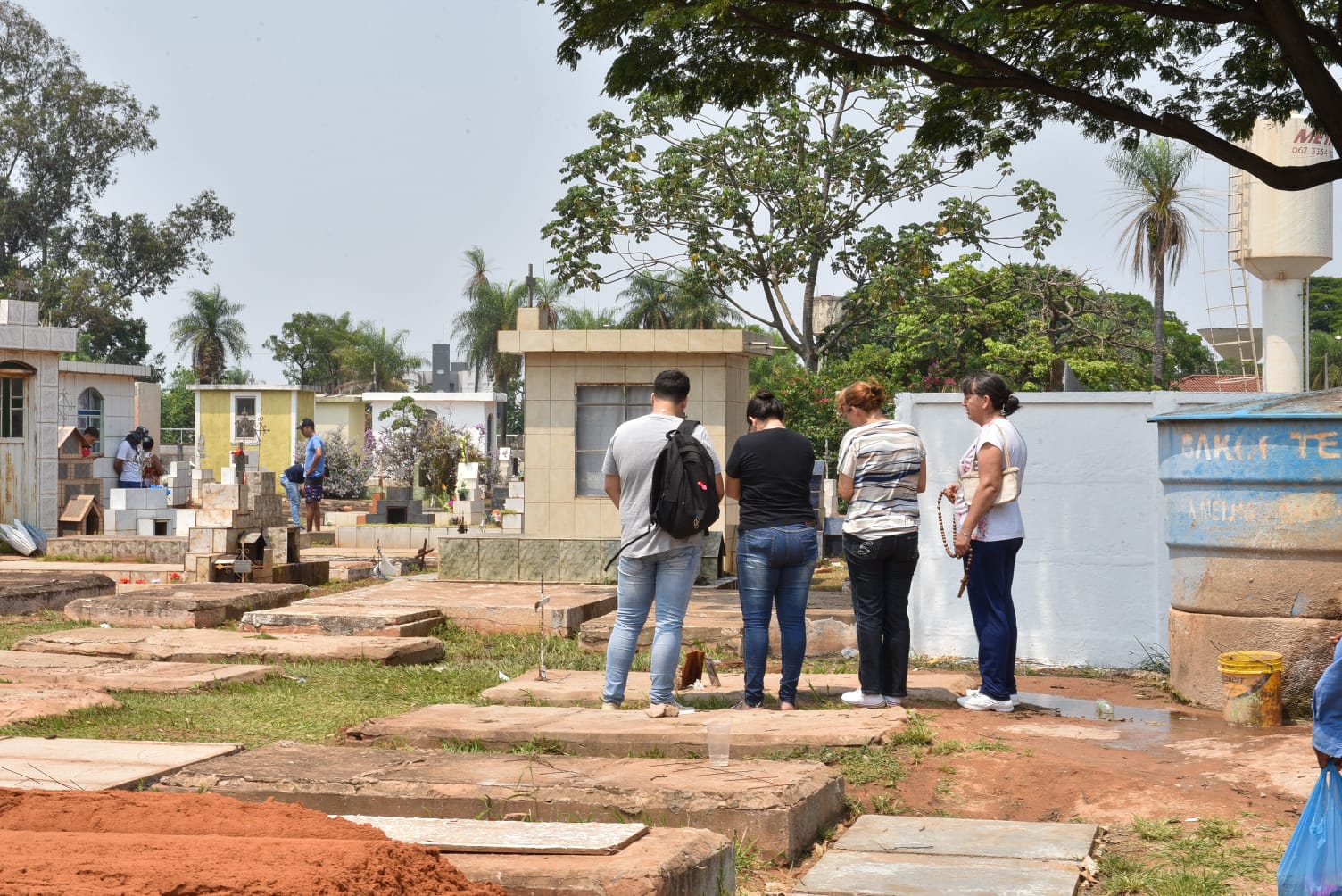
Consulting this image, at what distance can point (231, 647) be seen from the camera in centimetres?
882

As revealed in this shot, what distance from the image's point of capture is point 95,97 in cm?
5375

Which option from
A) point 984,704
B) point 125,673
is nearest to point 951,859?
point 984,704

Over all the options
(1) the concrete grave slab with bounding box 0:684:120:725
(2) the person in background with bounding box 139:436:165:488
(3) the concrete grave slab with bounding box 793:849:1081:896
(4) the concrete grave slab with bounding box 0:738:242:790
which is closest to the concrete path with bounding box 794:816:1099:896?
(3) the concrete grave slab with bounding box 793:849:1081:896

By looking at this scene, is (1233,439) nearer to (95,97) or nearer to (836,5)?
(836,5)

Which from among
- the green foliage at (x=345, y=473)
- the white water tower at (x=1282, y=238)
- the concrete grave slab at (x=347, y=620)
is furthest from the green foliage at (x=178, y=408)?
the concrete grave slab at (x=347, y=620)

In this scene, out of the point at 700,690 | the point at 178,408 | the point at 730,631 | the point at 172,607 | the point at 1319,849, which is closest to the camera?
the point at 1319,849

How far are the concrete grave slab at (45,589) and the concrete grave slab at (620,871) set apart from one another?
9617 millimetres

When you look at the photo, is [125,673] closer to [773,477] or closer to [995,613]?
[773,477]

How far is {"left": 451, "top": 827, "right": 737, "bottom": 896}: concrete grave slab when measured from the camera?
3.25 meters

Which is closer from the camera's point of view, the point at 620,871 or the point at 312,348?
the point at 620,871

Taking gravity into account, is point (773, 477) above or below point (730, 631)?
above

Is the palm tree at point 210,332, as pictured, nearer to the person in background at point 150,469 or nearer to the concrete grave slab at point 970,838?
the person in background at point 150,469

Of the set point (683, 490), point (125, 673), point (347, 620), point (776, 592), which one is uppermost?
point (683, 490)

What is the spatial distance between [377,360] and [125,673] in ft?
179
